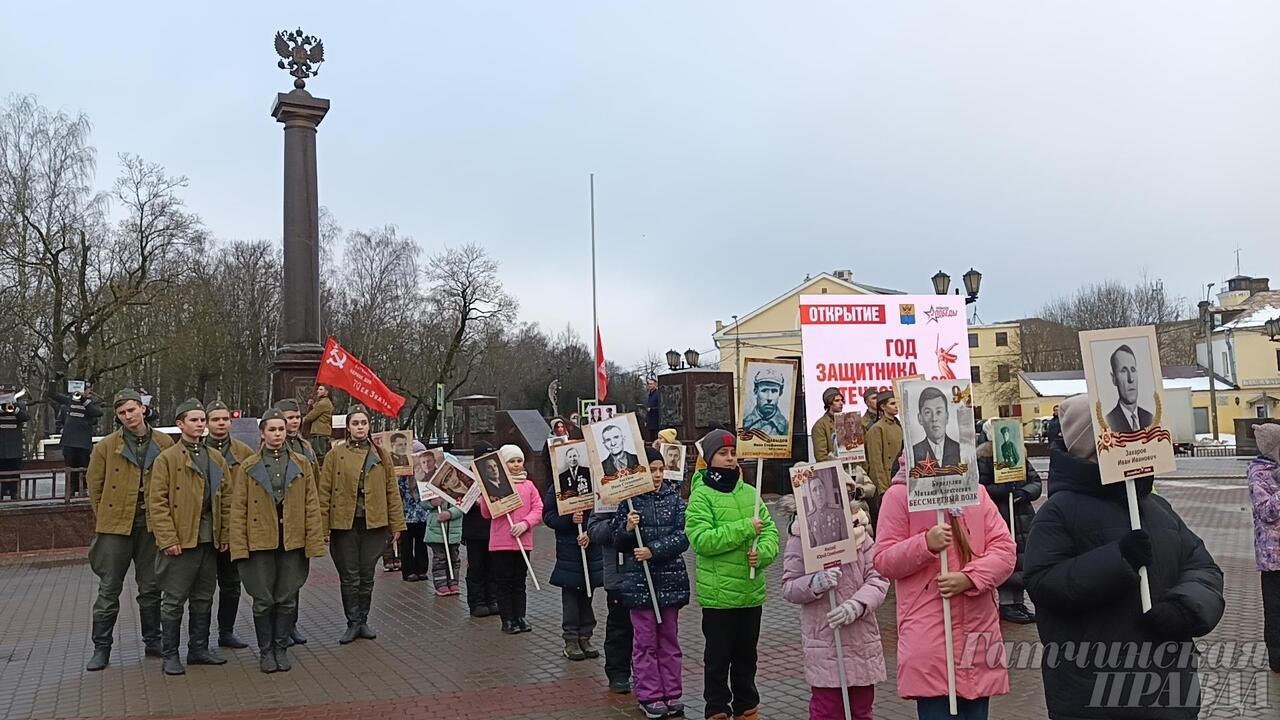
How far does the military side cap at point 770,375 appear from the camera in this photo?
7102 millimetres

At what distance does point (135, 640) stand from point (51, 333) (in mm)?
30115

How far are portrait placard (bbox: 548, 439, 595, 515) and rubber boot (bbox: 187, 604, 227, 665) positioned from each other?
3.19 metres

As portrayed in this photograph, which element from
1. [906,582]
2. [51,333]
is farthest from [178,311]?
[906,582]

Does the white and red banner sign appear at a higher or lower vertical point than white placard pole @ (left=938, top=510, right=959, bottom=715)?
higher

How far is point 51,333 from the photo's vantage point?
3459cm

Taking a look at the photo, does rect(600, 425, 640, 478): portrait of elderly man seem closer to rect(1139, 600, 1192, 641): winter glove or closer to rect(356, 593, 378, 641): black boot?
rect(356, 593, 378, 641): black boot

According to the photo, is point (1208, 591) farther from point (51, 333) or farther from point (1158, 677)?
point (51, 333)

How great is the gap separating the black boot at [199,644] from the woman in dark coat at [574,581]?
116 inches

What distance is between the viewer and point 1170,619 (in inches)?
126

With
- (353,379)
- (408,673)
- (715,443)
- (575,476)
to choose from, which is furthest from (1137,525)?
(353,379)

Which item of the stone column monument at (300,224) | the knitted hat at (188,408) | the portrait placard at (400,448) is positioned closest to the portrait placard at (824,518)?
the knitted hat at (188,408)

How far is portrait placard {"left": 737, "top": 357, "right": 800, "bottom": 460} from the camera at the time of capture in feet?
22.3

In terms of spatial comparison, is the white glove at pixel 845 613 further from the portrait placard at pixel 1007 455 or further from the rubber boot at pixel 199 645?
the rubber boot at pixel 199 645

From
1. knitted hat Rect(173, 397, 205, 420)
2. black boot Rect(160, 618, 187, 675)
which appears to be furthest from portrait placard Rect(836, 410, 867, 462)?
black boot Rect(160, 618, 187, 675)
